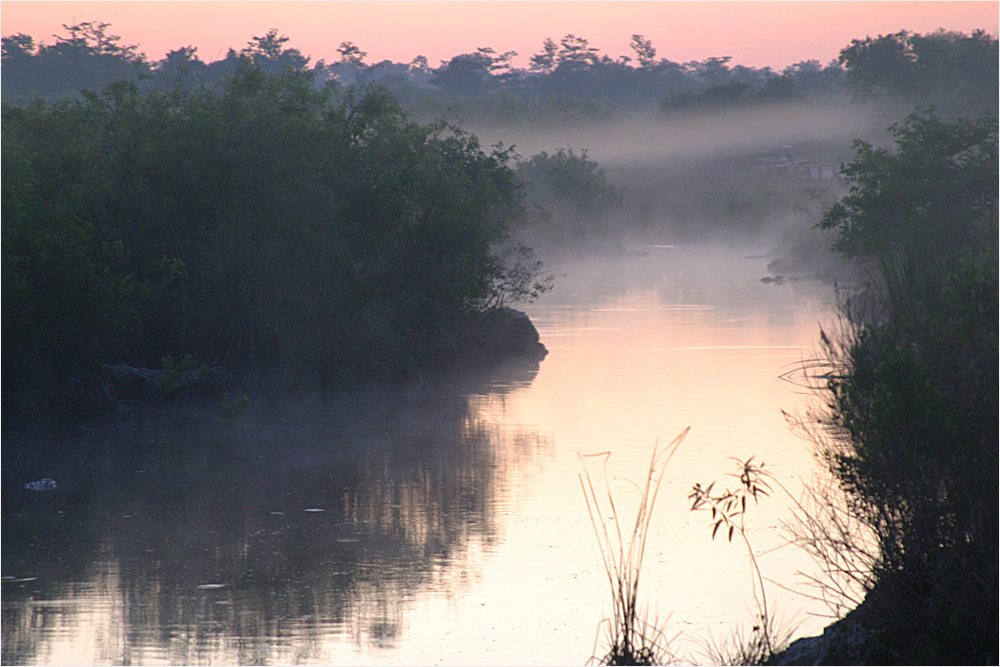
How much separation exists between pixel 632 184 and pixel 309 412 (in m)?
96.9

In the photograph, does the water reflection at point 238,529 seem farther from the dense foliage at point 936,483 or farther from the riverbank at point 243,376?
the dense foliage at point 936,483

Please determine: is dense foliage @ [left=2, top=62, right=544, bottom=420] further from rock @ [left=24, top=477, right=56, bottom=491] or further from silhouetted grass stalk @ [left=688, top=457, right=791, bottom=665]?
silhouetted grass stalk @ [left=688, top=457, right=791, bottom=665]

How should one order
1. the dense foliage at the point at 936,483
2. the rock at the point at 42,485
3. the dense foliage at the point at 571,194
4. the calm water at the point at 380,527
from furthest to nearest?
the dense foliage at the point at 571,194 < the rock at the point at 42,485 < the calm water at the point at 380,527 < the dense foliage at the point at 936,483

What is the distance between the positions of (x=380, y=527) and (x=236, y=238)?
1058 cm

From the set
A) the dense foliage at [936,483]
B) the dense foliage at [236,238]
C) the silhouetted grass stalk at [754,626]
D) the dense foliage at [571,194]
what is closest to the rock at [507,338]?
the dense foliage at [236,238]

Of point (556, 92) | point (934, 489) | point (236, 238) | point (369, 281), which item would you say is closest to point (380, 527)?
point (934, 489)

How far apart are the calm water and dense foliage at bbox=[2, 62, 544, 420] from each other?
5.27 ft

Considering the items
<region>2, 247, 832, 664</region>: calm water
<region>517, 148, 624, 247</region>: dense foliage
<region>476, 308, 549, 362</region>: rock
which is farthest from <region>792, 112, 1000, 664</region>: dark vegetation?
<region>517, 148, 624, 247</region>: dense foliage

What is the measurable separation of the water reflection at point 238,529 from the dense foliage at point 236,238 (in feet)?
7.31

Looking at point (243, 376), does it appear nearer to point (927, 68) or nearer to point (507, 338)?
point (507, 338)

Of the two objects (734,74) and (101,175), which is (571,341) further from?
(734,74)

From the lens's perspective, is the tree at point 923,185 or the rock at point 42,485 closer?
the rock at point 42,485

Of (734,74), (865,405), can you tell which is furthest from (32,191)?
(734,74)

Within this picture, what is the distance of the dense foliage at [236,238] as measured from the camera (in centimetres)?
1762
